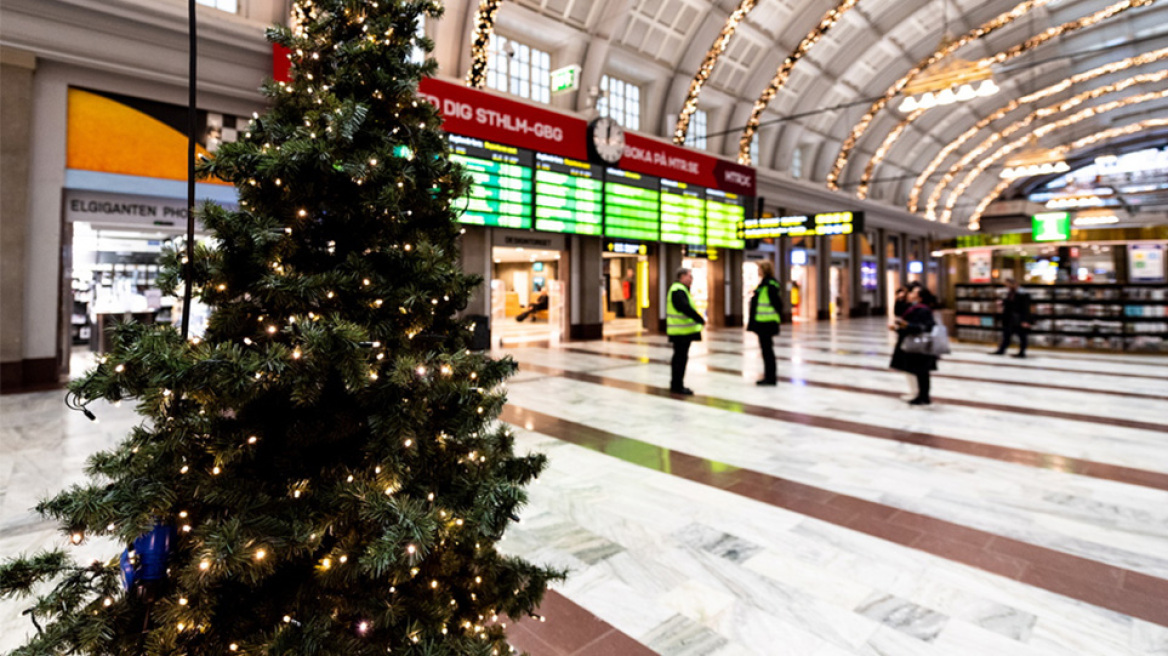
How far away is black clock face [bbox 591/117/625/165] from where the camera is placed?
11.9 m

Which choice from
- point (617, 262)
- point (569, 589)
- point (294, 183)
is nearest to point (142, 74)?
point (294, 183)

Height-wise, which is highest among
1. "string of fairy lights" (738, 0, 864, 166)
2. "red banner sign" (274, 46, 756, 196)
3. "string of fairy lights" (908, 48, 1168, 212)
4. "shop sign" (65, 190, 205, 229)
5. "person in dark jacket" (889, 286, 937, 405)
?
"string of fairy lights" (908, 48, 1168, 212)

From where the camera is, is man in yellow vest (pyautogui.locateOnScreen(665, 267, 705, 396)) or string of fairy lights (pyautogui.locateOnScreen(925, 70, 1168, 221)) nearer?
man in yellow vest (pyautogui.locateOnScreen(665, 267, 705, 396))

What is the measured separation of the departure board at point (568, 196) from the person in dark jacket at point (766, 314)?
5.36 m

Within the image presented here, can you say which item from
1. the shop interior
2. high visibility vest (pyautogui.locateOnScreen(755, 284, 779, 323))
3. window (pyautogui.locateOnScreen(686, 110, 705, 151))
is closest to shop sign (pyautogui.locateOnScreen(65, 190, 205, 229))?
the shop interior

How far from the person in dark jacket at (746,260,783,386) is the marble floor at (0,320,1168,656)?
803 mm

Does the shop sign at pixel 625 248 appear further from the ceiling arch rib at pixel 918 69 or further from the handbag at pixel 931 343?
the handbag at pixel 931 343

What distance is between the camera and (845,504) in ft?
10.3

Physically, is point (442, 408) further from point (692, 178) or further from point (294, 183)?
point (692, 178)

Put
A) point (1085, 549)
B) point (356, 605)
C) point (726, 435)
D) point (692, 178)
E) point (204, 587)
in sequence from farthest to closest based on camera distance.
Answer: point (692, 178) → point (726, 435) → point (1085, 549) → point (356, 605) → point (204, 587)

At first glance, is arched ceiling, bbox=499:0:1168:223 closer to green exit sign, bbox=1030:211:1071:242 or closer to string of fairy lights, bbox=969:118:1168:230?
string of fairy lights, bbox=969:118:1168:230

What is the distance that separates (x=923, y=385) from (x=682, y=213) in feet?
29.1

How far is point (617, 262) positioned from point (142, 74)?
16.2 m

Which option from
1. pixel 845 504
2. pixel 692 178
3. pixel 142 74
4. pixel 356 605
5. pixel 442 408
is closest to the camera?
pixel 356 605
